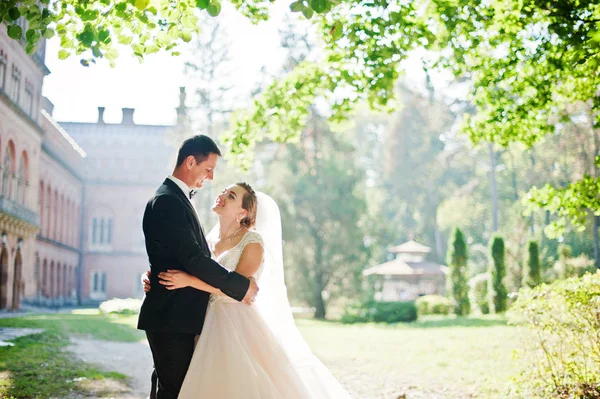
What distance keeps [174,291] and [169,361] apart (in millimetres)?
505

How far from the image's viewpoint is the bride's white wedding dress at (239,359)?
4.64 metres

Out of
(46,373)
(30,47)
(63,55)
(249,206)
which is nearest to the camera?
(249,206)

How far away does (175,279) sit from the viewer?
4.49 metres

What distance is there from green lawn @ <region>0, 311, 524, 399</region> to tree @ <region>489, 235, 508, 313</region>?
7.76 metres

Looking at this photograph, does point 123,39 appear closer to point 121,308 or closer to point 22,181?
point 22,181

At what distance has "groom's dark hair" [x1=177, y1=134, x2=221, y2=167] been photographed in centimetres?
477

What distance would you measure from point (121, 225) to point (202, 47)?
20.8m

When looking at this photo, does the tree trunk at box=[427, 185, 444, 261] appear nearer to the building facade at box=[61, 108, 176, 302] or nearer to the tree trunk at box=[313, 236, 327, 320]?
the building facade at box=[61, 108, 176, 302]

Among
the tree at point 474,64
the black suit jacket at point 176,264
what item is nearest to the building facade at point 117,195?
the tree at point 474,64

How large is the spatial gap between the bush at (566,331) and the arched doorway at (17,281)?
27.2 m

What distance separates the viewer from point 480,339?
57.7ft

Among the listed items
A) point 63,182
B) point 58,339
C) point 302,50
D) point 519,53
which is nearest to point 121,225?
point 63,182

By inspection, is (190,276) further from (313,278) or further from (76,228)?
(76,228)

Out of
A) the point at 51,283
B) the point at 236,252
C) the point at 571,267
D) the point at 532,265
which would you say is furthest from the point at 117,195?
the point at 236,252
